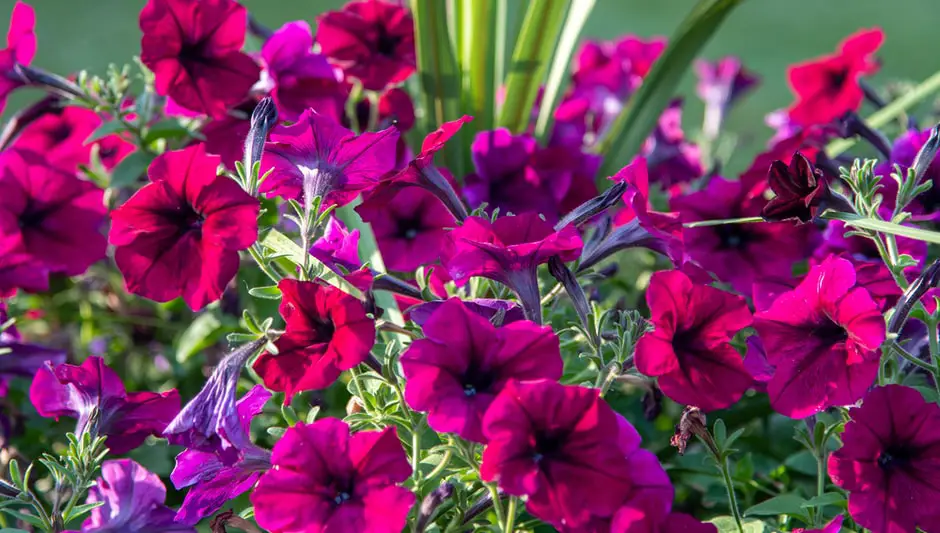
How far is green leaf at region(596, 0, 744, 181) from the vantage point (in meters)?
1.28

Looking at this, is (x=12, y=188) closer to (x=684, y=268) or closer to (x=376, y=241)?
(x=376, y=241)

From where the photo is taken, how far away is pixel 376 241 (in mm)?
973

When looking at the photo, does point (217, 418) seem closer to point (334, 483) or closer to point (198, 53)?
point (334, 483)

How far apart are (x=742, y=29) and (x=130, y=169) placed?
3.78 m

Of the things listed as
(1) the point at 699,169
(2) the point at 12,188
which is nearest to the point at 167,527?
(2) the point at 12,188

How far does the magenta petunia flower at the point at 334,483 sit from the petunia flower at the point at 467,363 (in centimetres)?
4

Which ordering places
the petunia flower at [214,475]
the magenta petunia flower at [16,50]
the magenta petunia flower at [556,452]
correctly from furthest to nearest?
the magenta petunia flower at [16,50] < the petunia flower at [214,475] < the magenta petunia flower at [556,452]

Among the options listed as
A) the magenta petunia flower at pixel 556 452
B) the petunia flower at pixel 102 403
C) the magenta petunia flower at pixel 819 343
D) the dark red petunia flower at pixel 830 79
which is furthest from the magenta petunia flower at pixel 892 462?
the dark red petunia flower at pixel 830 79

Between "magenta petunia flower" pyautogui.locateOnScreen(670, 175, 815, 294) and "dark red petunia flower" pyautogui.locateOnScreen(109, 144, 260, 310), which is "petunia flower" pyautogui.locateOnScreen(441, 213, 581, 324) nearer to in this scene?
"dark red petunia flower" pyautogui.locateOnScreen(109, 144, 260, 310)

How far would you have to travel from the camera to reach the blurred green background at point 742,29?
3.86m

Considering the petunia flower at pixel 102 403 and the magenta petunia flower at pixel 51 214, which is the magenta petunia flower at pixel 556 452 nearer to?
the petunia flower at pixel 102 403

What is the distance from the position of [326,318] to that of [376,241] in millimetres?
259

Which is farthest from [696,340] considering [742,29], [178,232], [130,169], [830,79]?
[742,29]

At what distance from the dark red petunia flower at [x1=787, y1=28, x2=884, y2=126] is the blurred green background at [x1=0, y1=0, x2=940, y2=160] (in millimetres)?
2210
